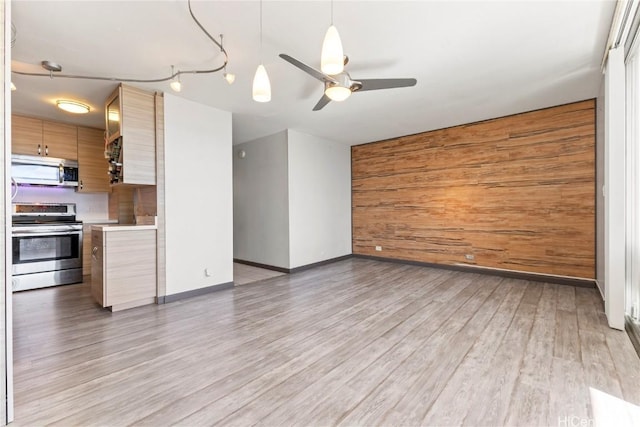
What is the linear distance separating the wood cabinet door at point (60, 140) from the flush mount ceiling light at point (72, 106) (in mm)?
1014

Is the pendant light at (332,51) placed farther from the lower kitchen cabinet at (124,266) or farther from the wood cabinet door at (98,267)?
the wood cabinet door at (98,267)

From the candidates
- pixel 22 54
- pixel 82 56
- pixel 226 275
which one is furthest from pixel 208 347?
pixel 22 54

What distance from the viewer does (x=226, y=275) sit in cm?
416

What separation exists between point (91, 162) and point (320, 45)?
4.70 metres

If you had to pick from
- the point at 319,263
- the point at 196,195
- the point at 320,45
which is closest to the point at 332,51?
the point at 320,45

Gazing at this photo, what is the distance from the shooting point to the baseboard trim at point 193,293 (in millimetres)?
3514

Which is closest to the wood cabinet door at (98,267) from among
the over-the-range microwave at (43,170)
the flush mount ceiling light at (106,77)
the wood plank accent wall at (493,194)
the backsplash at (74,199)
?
the flush mount ceiling light at (106,77)

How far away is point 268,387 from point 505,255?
439 centimetres

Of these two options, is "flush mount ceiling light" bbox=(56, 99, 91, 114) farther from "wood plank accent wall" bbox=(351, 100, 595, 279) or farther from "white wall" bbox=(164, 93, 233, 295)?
"wood plank accent wall" bbox=(351, 100, 595, 279)

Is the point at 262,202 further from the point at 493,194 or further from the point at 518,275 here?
the point at 518,275

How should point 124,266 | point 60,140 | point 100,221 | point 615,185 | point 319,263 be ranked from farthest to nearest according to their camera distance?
point 319,263
point 100,221
point 60,140
point 124,266
point 615,185

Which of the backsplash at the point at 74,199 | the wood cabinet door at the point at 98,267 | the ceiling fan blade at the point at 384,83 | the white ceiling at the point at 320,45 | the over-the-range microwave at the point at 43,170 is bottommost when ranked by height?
the wood cabinet door at the point at 98,267

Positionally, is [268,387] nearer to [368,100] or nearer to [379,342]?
[379,342]

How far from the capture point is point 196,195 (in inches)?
151
